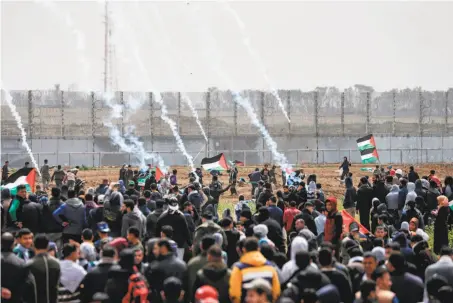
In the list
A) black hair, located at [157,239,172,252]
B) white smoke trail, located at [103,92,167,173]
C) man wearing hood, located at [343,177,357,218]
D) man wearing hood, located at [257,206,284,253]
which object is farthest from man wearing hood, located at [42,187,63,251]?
white smoke trail, located at [103,92,167,173]

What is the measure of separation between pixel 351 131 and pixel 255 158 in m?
41.1

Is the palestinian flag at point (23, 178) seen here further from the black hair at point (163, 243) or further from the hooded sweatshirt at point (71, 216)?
the black hair at point (163, 243)

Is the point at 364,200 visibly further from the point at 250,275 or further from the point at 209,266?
the point at 250,275

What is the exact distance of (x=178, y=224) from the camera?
1376cm

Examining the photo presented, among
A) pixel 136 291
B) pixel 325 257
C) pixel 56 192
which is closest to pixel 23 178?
pixel 56 192

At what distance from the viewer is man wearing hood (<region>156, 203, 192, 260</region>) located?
13.7m

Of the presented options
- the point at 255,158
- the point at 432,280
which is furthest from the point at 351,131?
the point at 432,280

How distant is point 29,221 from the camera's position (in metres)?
14.5

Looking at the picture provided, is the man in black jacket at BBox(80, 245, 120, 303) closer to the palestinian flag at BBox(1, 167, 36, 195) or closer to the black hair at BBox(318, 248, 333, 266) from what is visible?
the black hair at BBox(318, 248, 333, 266)

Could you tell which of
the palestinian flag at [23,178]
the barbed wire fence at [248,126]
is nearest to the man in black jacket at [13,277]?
the palestinian flag at [23,178]

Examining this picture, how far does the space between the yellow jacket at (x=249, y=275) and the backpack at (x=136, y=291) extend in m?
0.99

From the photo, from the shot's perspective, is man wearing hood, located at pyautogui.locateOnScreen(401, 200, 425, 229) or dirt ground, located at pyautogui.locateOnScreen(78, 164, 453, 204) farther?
dirt ground, located at pyautogui.locateOnScreen(78, 164, 453, 204)

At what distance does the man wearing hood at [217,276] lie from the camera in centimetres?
946

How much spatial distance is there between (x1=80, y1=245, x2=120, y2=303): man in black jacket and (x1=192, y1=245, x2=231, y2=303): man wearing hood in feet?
3.39
